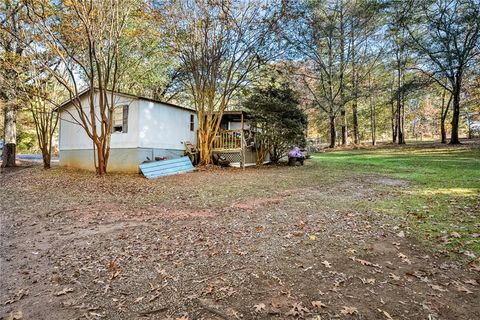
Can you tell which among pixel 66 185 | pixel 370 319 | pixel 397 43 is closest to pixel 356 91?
pixel 397 43

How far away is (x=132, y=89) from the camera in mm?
19859

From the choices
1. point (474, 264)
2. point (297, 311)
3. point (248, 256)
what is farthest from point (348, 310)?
point (474, 264)

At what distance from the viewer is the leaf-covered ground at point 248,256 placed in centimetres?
286

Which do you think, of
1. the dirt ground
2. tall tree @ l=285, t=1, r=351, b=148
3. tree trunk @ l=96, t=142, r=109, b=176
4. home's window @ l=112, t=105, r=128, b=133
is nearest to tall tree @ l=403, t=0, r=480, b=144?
tall tree @ l=285, t=1, r=351, b=148

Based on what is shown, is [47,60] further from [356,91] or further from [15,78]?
[356,91]

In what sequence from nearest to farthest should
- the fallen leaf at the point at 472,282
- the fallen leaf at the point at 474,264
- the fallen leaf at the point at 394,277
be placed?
the fallen leaf at the point at 472,282 < the fallen leaf at the point at 394,277 < the fallen leaf at the point at 474,264

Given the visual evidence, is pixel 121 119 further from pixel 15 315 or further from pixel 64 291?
pixel 15 315

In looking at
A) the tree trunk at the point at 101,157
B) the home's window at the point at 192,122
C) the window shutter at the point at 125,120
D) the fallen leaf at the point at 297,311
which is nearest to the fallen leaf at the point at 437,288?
the fallen leaf at the point at 297,311

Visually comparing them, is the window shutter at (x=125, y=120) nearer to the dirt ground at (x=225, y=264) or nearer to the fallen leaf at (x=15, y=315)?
the dirt ground at (x=225, y=264)

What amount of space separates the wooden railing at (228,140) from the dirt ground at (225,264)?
326 inches

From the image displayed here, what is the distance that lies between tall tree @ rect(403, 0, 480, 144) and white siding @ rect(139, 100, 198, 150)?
48.5 ft

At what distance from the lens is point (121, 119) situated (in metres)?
13.7

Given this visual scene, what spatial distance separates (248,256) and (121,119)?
11821mm

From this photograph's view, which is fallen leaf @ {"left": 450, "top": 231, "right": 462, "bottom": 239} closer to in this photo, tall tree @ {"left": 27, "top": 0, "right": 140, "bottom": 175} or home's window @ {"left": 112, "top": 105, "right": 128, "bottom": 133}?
tall tree @ {"left": 27, "top": 0, "right": 140, "bottom": 175}
